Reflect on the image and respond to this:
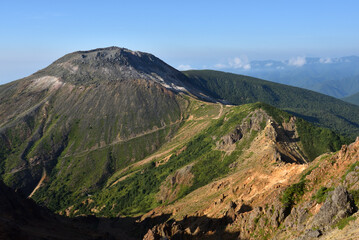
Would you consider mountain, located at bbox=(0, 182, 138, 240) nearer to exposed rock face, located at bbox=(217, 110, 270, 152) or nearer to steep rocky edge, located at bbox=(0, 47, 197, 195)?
exposed rock face, located at bbox=(217, 110, 270, 152)

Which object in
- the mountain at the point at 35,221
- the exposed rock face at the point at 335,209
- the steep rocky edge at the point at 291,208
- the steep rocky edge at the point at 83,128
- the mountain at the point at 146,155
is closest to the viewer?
the exposed rock face at the point at 335,209

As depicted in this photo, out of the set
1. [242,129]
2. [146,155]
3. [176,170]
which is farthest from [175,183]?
[146,155]

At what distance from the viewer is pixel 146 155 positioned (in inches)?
6117

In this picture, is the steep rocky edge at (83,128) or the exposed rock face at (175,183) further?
the steep rocky edge at (83,128)

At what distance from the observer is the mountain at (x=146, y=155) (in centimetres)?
7175

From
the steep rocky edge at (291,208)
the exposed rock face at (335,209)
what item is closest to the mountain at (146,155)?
the steep rocky edge at (291,208)

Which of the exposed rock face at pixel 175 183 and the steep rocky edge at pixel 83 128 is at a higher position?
the steep rocky edge at pixel 83 128

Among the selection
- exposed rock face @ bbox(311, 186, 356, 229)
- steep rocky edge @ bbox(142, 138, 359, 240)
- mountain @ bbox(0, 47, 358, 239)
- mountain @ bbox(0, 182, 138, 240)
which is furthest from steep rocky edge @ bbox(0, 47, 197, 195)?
exposed rock face @ bbox(311, 186, 356, 229)

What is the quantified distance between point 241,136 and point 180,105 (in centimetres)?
7914

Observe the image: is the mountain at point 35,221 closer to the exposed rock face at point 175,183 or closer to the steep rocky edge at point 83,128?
the exposed rock face at point 175,183

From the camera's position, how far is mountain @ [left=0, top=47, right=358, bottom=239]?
235 ft

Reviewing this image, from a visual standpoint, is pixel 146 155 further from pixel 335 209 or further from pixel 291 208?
pixel 335 209

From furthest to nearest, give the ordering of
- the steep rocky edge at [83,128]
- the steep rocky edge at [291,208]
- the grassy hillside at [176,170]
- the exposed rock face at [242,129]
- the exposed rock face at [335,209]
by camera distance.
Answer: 1. the steep rocky edge at [83,128]
2. the exposed rock face at [242,129]
3. the grassy hillside at [176,170]
4. the steep rocky edge at [291,208]
5. the exposed rock face at [335,209]

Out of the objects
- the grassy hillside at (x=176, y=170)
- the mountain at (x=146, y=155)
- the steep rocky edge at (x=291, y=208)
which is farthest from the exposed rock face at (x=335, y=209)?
the grassy hillside at (x=176, y=170)
